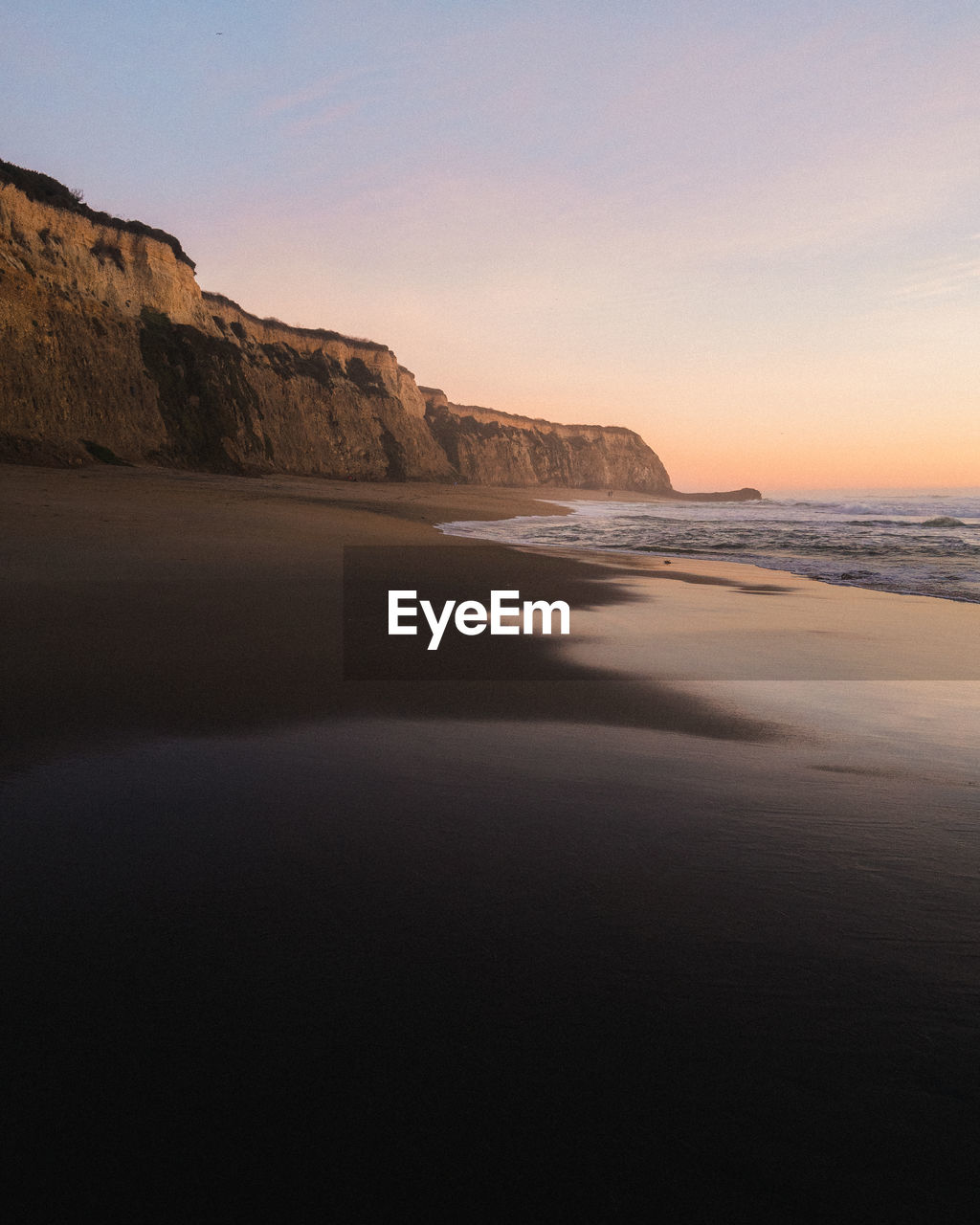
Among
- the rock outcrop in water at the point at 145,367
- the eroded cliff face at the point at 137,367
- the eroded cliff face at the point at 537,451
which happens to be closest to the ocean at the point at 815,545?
the eroded cliff face at the point at 137,367

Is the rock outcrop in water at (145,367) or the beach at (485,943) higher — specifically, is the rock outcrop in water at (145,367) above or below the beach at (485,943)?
above

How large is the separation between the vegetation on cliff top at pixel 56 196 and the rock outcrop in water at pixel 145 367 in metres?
0.06

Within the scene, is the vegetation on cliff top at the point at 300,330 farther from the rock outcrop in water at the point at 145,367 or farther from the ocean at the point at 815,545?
the ocean at the point at 815,545

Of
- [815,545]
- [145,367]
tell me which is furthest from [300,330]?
[815,545]

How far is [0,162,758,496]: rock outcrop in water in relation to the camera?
25.0 meters

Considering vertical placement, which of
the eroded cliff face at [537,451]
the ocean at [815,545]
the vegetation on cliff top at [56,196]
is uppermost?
the vegetation on cliff top at [56,196]

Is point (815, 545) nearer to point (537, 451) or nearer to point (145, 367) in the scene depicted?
point (145, 367)

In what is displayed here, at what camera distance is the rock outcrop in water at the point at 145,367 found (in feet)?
82.1

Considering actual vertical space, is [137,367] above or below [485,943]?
above

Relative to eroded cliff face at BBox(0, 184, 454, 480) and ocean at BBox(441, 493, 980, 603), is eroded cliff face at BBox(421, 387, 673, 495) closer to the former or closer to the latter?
eroded cliff face at BBox(0, 184, 454, 480)

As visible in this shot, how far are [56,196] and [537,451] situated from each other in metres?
76.7

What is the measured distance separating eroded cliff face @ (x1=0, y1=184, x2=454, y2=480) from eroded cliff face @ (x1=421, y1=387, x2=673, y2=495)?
36.3 metres

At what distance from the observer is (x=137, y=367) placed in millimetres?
30812

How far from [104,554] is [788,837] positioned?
26.5 feet
